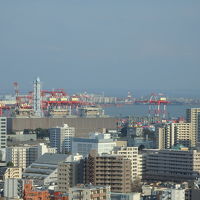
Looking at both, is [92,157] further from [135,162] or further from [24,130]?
[24,130]

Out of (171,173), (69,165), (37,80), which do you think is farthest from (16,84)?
(69,165)

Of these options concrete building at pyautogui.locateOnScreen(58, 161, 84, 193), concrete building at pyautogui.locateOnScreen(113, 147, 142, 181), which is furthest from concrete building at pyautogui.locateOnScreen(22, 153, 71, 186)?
concrete building at pyautogui.locateOnScreen(58, 161, 84, 193)

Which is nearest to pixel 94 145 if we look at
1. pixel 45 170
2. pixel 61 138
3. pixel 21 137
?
pixel 45 170

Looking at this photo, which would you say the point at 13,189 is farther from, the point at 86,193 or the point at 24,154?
the point at 24,154

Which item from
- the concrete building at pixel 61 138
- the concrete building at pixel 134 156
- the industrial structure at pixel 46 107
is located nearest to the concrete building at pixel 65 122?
the industrial structure at pixel 46 107

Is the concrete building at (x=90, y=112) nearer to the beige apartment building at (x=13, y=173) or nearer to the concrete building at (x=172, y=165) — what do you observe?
the concrete building at (x=172, y=165)

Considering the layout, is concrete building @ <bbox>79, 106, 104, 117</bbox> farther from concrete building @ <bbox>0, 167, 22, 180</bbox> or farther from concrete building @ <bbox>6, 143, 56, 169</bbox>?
concrete building @ <bbox>0, 167, 22, 180</bbox>

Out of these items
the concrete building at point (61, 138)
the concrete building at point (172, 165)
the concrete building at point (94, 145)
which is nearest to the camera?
the concrete building at point (172, 165)
